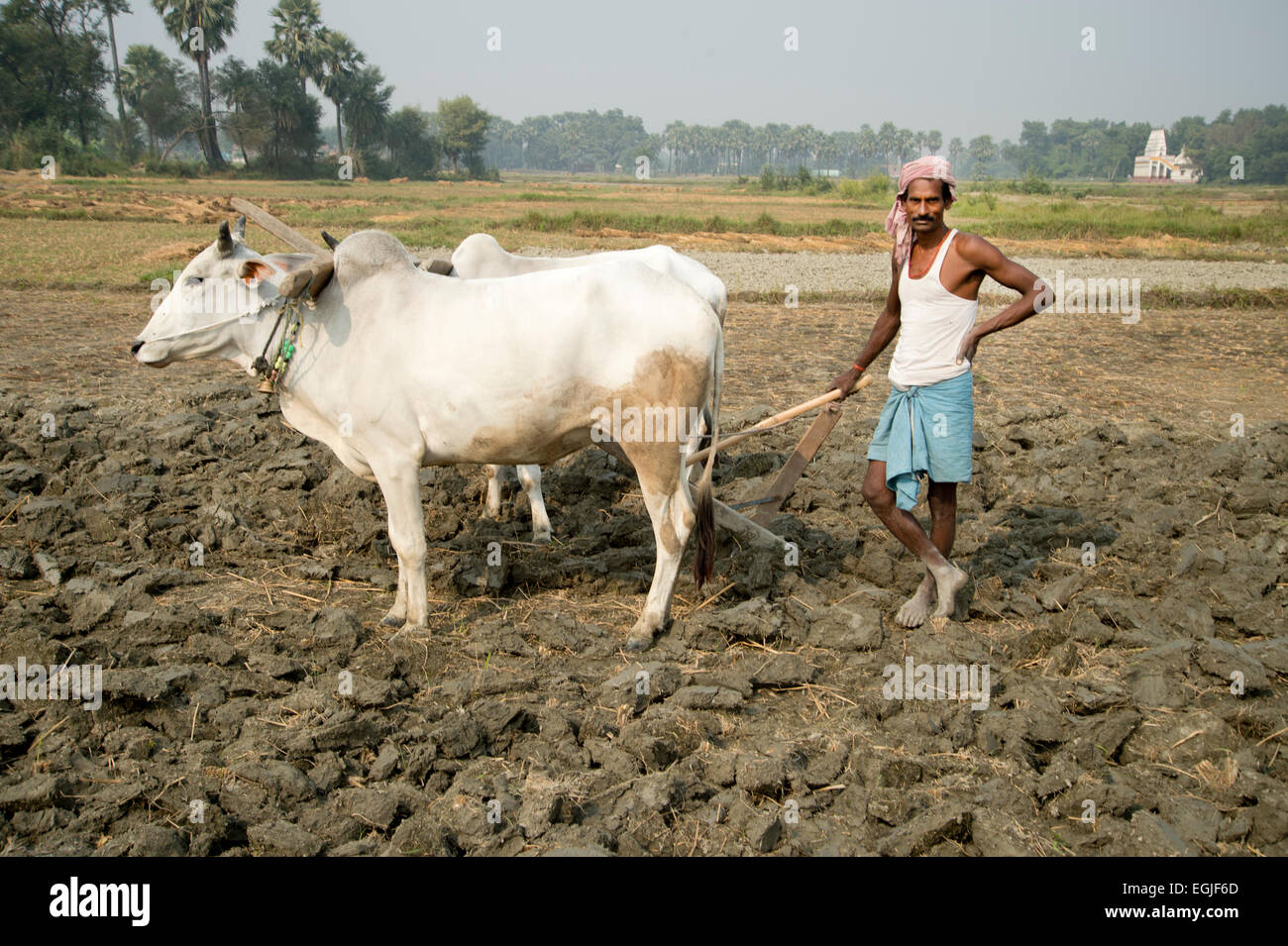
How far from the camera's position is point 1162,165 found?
112438 millimetres

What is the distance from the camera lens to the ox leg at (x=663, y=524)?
15.9 feet

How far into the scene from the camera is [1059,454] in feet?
24.5

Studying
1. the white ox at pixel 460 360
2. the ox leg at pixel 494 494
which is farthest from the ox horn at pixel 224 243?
the ox leg at pixel 494 494

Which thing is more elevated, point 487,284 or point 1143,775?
point 487,284

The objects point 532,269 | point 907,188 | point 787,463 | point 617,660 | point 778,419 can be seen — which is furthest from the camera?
point 532,269

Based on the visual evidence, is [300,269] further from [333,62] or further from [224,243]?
[333,62]

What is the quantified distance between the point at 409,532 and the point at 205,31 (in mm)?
67573

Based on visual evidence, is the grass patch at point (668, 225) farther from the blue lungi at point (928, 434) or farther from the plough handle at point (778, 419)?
the blue lungi at point (928, 434)

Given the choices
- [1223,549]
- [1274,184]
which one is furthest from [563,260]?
[1274,184]

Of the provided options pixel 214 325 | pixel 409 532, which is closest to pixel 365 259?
pixel 214 325

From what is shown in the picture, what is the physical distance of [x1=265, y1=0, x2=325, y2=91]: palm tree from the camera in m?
66.6

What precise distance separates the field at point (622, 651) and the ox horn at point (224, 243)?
5.76 feet
